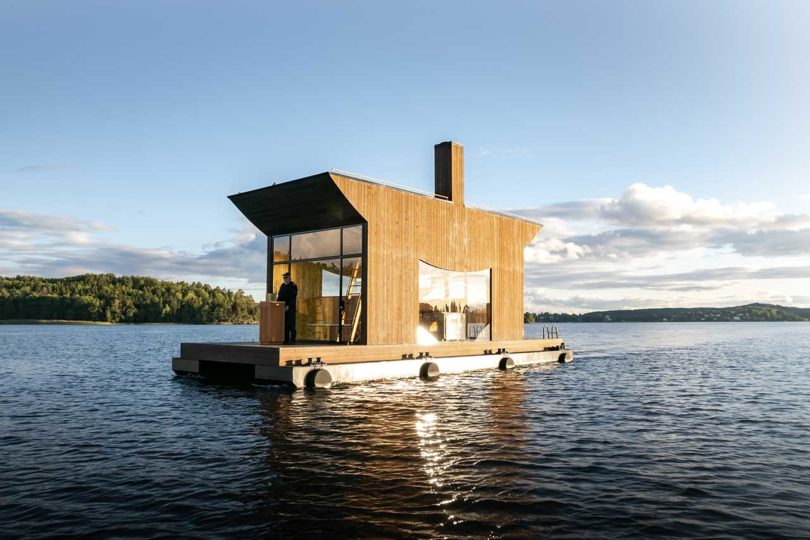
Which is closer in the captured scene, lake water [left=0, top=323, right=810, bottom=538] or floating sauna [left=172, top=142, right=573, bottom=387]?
lake water [left=0, top=323, right=810, bottom=538]

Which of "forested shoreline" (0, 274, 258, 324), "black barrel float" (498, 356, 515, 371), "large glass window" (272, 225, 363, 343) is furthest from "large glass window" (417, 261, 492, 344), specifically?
"forested shoreline" (0, 274, 258, 324)

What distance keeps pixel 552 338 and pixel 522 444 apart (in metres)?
18.3

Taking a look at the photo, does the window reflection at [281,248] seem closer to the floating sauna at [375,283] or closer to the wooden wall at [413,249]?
the floating sauna at [375,283]

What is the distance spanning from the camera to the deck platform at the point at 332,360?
17375mm

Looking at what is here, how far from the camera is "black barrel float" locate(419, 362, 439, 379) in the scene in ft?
67.3

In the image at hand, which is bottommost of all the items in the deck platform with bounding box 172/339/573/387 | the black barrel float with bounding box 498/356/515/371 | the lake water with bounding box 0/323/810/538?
the lake water with bounding box 0/323/810/538

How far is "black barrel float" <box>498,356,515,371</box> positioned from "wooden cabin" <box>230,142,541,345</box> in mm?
1173

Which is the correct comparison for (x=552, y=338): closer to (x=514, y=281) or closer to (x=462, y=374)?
(x=514, y=281)

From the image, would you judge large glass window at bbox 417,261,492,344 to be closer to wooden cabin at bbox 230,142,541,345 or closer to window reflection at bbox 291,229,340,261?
wooden cabin at bbox 230,142,541,345

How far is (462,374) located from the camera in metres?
22.3

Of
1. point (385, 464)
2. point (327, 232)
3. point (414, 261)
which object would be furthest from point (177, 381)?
point (385, 464)

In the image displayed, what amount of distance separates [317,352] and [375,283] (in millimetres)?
3290

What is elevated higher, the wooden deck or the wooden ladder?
the wooden ladder

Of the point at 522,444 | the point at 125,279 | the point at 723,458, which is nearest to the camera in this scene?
the point at 723,458
